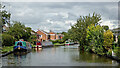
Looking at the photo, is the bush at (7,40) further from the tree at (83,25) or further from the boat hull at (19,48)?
the tree at (83,25)

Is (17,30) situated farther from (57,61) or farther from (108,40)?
(57,61)

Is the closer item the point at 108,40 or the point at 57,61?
the point at 57,61

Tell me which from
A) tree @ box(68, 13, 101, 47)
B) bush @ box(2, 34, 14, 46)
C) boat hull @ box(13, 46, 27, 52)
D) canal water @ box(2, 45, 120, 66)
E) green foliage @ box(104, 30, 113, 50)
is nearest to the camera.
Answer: canal water @ box(2, 45, 120, 66)

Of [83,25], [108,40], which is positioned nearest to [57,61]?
[108,40]

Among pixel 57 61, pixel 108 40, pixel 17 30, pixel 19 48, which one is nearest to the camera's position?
pixel 57 61

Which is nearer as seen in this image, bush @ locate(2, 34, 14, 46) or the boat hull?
bush @ locate(2, 34, 14, 46)

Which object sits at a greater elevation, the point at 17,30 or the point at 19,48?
the point at 17,30

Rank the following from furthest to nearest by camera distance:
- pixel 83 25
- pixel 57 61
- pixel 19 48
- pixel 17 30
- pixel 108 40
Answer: pixel 17 30 < pixel 83 25 < pixel 19 48 < pixel 108 40 < pixel 57 61

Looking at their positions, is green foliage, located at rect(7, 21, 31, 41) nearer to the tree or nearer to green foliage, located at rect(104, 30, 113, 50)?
the tree

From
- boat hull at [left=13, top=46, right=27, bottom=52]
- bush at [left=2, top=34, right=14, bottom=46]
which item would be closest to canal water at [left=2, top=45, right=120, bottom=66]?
bush at [left=2, top=34, right=14, bottom=46]

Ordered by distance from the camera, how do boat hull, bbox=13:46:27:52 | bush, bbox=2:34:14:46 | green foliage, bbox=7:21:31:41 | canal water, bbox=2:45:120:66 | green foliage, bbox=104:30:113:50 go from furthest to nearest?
green foliage, bbox=7:21:31:41 → boat hull, bbox=13:46:27:52 → bush, bbox=2:34:14:46 → green foliage, bbox=104:30:113:50 → canal water, bbox=2:45:120:66

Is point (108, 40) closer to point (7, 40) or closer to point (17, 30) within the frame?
point (7, 40)

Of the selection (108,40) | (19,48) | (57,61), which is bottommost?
(57,61)

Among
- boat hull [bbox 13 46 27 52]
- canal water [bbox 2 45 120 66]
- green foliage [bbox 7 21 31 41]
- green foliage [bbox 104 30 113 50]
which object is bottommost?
canal water [bbox 2 45 120 66]
